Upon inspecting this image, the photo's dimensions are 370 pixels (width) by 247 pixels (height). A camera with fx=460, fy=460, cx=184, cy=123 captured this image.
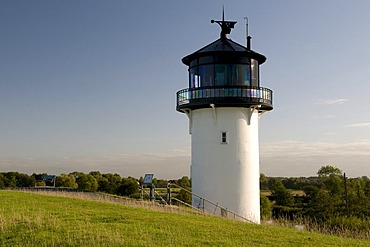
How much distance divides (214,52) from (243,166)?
5353 mm

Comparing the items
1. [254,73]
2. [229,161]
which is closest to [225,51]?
[254,73]

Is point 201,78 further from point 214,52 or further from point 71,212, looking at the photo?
point 71,212

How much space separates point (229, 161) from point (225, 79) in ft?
12.3

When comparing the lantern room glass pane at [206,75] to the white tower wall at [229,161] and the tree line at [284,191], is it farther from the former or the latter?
the tree line at [284,191]

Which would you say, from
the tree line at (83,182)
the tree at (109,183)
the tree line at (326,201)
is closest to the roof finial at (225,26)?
the tree line at (326,201)

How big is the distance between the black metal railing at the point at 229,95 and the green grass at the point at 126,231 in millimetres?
7312

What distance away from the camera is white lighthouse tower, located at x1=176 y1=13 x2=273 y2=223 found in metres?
20.8

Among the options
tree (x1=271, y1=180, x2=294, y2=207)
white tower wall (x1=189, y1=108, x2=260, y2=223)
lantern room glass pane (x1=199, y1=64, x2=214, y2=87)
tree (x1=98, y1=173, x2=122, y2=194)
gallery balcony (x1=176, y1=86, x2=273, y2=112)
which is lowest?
tree (x1=271, y1=180, x2=294, y2=207)

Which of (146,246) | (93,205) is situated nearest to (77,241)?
(146,246)

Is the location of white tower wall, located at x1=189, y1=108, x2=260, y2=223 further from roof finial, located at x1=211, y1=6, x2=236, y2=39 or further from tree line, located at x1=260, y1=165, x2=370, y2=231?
tree line, located at x1=260, y1=165, x2=370, y2=231

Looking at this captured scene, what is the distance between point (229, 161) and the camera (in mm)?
20984

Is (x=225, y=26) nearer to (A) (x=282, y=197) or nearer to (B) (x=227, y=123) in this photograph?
(B) (x=227, y=123)

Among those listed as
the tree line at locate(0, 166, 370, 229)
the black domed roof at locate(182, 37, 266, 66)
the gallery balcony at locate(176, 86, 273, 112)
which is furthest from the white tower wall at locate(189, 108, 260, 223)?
the tree line at locate(0, 166, 370, 229)

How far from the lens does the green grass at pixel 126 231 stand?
10.1 m
